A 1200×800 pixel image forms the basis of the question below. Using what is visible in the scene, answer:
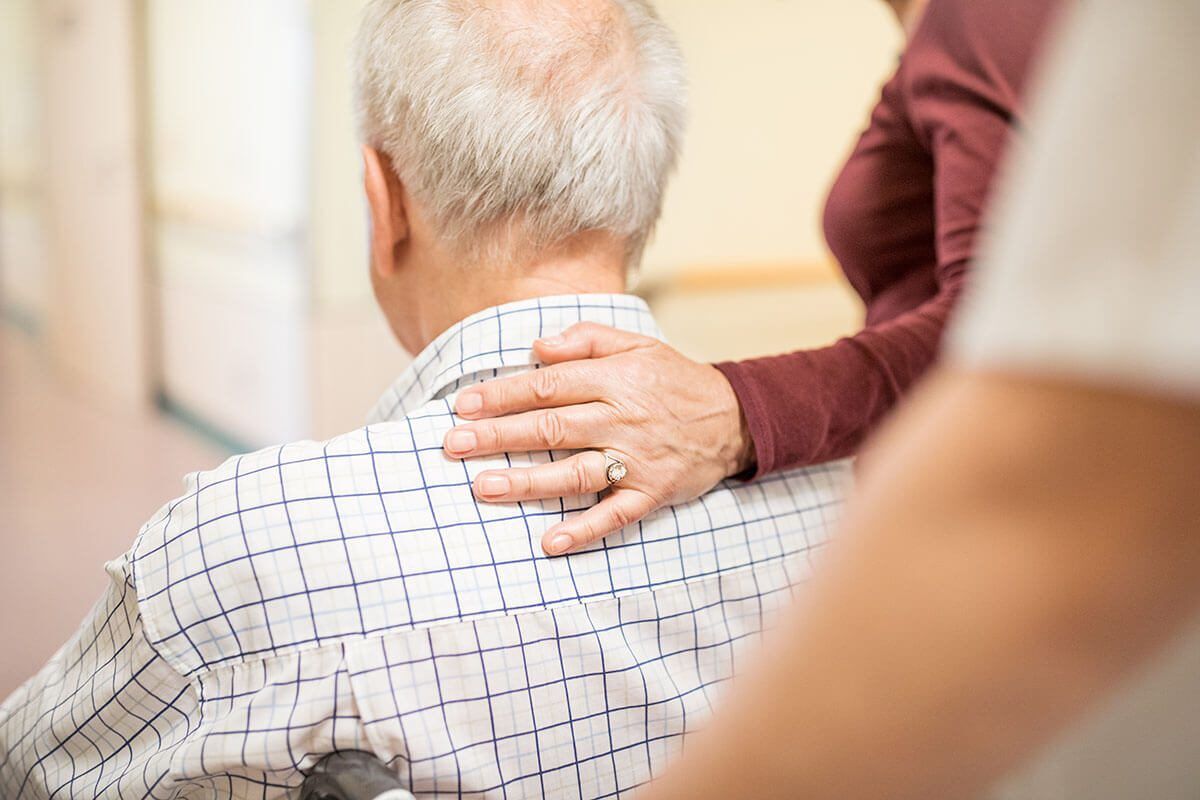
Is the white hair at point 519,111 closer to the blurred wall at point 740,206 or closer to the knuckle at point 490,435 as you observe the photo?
the knuckle at point 490,435

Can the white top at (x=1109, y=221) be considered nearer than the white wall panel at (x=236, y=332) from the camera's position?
Yes

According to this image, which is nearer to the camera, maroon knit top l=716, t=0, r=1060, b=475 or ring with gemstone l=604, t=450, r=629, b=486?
ring with gemstone l=604, t=450, r=629, b=486

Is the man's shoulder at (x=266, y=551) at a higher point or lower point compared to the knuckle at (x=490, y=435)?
lower

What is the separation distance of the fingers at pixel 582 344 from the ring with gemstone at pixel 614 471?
11 cm

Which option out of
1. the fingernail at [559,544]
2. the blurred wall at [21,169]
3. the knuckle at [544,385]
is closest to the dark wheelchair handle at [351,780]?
the fingernail at [559,544]

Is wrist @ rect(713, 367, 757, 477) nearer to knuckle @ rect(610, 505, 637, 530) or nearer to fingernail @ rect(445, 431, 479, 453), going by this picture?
knuckle @ rect(610, 505, 637, 530)

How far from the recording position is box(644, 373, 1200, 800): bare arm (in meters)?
0.35

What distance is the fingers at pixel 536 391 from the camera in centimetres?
91

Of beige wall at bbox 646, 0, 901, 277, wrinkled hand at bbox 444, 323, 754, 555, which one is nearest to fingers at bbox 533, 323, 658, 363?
wrinkled hand at bbox 444, 323, 754, 555

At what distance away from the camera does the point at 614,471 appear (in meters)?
0.91

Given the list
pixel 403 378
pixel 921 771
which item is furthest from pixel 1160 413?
pixel 403 378

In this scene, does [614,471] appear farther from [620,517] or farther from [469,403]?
[469,403]

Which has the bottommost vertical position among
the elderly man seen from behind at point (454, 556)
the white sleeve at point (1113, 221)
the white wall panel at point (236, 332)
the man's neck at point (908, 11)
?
the white wall panel at point (236, 332)

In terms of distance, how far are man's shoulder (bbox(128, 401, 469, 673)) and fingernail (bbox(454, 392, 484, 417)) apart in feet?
0.34
